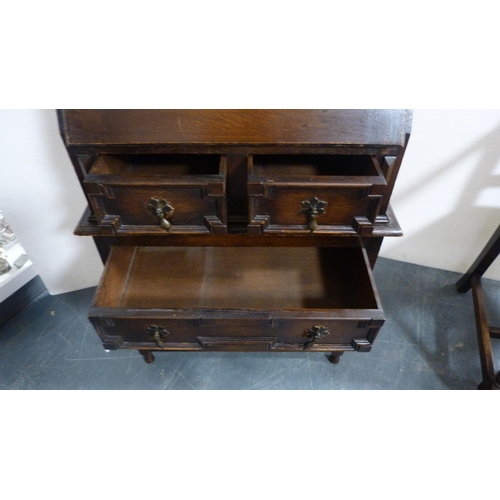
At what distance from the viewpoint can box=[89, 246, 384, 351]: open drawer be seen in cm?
77

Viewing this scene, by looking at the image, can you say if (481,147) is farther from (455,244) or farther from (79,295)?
(79,295)

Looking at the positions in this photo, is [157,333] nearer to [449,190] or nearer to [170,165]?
[170,165]

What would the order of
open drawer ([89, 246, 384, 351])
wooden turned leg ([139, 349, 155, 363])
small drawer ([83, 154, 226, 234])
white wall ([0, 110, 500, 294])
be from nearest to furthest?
small drawer ([83, 154, 226, 234]) → open drawer ([89, 246, 384, 351]) → white wall ([0, 110, 500, 294]) → wooden turned leg ([139, 349, 155, 363])

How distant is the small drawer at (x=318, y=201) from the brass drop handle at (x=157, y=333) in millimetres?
327

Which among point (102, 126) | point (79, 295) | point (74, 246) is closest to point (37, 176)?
point (74, 246)

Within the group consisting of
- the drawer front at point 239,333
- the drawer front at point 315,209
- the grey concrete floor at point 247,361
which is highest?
the drawer front at point 315,209

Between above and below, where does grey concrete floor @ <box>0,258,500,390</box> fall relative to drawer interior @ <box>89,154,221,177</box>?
below

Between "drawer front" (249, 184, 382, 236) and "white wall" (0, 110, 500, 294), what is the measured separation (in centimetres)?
50

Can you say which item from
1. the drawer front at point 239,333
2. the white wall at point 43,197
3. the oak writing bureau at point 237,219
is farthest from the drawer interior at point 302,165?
the white wall at point 43,197

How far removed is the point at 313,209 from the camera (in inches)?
27.1

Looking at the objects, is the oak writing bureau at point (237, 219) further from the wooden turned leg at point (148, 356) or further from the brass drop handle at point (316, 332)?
the wooden turned leg at point (148, 356)

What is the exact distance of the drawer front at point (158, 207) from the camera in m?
0.65

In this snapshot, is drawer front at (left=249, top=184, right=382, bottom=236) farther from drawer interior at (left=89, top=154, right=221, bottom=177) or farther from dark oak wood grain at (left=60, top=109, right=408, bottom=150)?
drawer interior at (left=89, top=154, right=221, bottom=177)

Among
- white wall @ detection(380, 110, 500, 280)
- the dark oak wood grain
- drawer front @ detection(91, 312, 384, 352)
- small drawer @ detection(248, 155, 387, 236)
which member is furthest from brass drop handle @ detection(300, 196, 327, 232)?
white wall @ detection(380, 110, 500, 280)
